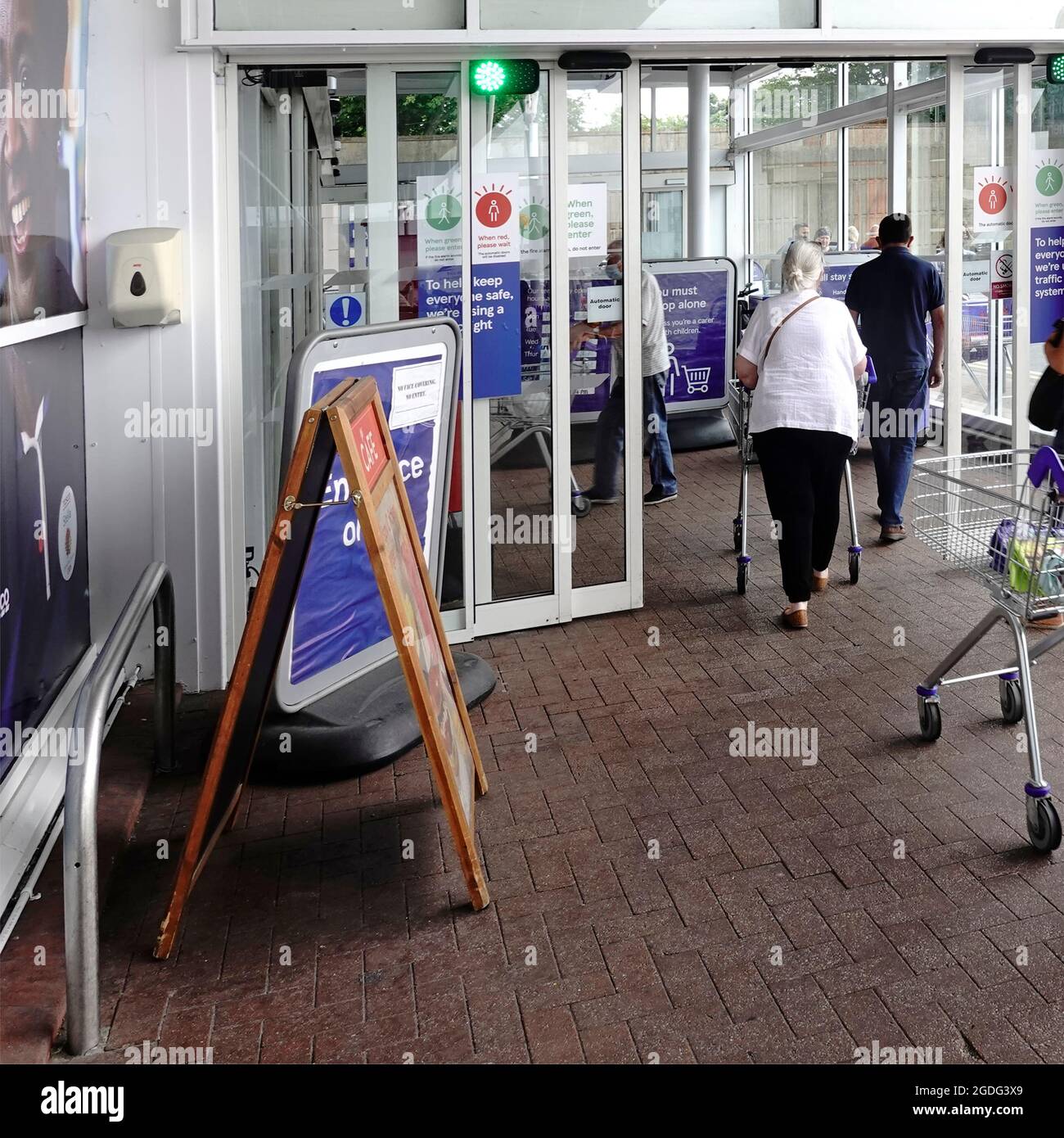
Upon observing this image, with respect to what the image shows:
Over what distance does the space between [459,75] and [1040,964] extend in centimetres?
436

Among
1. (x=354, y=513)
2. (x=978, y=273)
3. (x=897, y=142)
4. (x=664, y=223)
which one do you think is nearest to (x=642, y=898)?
(x=354, y=513)

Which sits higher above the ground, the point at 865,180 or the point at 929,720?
the point at 865,180

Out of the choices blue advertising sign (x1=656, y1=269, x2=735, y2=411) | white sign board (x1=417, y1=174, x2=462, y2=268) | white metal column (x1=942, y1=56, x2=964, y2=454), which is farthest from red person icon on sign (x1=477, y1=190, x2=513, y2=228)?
blue advertising sign (x1=656, y1=269, x2=735, y2=411)

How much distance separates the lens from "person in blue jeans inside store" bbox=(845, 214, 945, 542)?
8.04m

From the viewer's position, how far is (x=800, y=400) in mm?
6402

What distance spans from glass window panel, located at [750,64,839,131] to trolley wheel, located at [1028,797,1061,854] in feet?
42.7

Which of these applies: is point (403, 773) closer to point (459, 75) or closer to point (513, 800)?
point (513, 800)

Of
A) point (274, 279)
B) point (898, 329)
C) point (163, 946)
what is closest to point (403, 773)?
point (163, 946)

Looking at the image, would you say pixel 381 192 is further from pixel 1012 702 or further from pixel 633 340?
pixel 1012 702

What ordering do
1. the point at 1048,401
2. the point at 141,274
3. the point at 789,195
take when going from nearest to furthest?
the point at 141,274 < the point at 1048,401 < the point at 789,195

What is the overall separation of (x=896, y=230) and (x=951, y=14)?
165 centimetres

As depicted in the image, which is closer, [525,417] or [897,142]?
[525,417]

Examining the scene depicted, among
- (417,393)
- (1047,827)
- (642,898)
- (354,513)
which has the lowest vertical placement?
(642,898)
